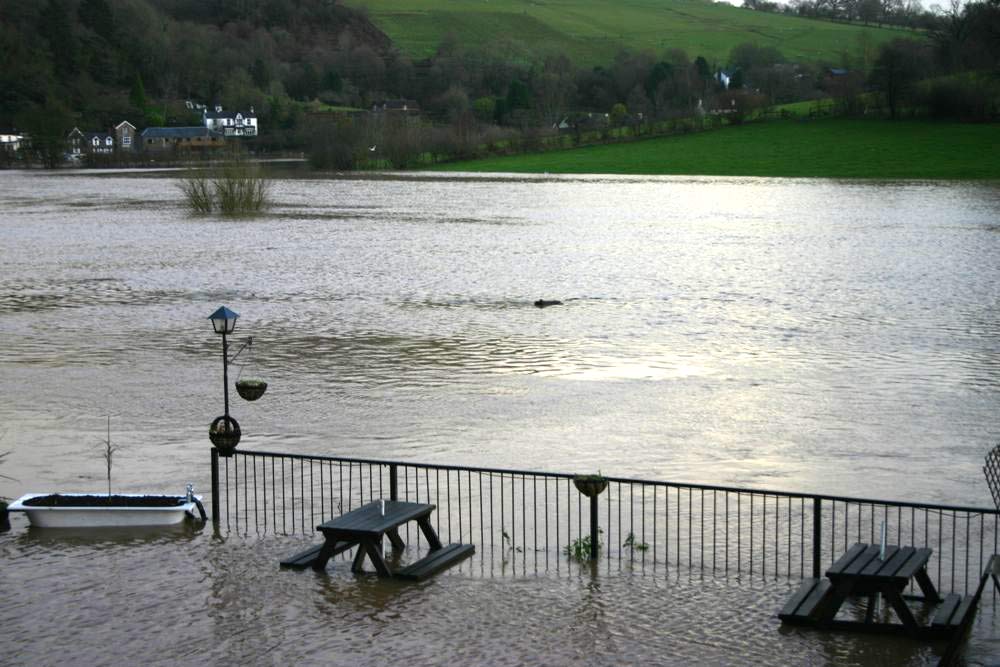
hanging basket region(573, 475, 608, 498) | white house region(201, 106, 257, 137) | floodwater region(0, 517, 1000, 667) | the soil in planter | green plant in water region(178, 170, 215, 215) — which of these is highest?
white house region(201, 106, 257, 137)

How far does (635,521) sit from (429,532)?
9.29 feet

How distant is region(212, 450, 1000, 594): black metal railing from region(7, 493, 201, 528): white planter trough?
491mm

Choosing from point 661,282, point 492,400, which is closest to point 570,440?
point 492,400

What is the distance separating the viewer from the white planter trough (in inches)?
573

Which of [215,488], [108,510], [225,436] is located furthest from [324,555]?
[108,510]

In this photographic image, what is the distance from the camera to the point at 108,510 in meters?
14.5

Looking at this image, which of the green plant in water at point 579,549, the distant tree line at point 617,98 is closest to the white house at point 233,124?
the distant tree line at point 617,98

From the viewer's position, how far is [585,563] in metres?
13.4

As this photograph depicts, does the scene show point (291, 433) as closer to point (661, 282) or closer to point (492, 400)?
point (492, 400)

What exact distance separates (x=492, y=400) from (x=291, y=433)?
12.9ft

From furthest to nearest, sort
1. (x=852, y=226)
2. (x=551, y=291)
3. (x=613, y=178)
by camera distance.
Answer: (x=613, y=178) → (x=852, y=226) → (x=551, y=291)

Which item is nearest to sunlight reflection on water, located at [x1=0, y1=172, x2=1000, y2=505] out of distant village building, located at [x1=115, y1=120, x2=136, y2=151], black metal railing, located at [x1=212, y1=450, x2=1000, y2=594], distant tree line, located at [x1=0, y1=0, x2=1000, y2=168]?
black metal railing, located at [x1=212, y1=450, x2=1000, y2=594]

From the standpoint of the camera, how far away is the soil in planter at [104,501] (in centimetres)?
1468

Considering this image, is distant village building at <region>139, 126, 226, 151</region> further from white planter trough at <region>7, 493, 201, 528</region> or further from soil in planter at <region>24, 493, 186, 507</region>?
white planter trough at <region>7, 493, 201, 528</region>
